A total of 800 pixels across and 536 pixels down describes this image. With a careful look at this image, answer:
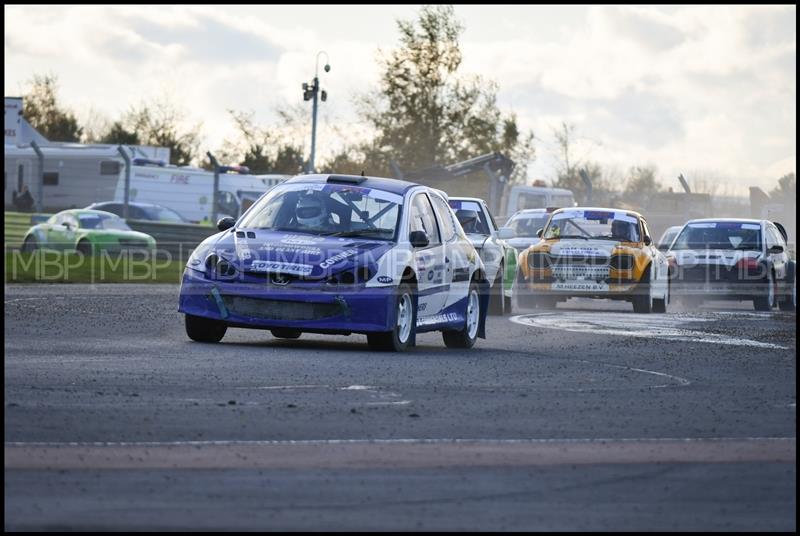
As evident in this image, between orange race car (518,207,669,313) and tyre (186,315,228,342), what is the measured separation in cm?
969

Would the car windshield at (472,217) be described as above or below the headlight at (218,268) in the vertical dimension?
above

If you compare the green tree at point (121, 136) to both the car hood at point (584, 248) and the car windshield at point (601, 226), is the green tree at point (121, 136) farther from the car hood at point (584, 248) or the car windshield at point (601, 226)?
the car hood at point (584, 248)

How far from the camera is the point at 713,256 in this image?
27172 mm

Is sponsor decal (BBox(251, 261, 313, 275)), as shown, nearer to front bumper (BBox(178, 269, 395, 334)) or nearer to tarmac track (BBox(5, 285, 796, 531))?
front bumper (BBox(178, 269, 395, 334))

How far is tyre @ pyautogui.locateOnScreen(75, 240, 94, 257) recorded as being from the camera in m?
34.3

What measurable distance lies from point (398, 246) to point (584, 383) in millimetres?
3080

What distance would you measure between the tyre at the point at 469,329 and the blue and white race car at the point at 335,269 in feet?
0.06

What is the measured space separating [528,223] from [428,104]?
90.7 ft

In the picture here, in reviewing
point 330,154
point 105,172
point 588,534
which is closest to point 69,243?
point 105,172

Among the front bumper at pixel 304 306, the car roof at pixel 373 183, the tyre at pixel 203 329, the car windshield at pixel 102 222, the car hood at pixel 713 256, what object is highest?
the car roof at pixel 373 183

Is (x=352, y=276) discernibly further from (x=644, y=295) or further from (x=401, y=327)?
(x=644, y=295)

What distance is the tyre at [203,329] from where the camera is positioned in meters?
14.2

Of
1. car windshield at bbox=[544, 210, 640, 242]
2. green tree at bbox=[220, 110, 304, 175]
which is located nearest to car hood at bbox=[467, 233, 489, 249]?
car windshield at bbox=[544, 210, 640, 242]

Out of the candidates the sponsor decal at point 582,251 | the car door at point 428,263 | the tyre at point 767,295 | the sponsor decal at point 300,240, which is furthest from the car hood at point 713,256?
the sponsor decal at point 300,240
